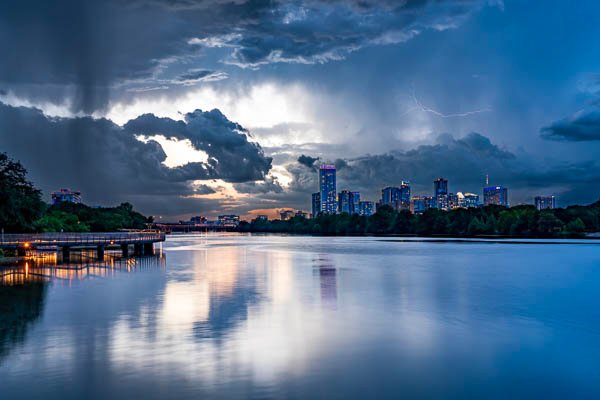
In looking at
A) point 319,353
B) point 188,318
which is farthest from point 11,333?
point 319,353

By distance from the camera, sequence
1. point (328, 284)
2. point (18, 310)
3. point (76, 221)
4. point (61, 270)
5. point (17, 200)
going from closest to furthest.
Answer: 1. point (18, 310)
2. point (328, 284)
3. point (61, 270)
4. point (17, 200)
5. point (76, 221)

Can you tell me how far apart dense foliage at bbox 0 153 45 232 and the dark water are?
1713 cm

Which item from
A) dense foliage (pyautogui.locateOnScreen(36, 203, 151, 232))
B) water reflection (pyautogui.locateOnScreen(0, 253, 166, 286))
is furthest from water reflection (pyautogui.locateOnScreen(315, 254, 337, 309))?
dense foliage (pyautogui.locateOnScreen(36, 203, 151, 232))

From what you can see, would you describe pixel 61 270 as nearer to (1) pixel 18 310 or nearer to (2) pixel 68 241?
(2) pixel 68 241

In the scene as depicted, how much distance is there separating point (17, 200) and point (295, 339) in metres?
49.6

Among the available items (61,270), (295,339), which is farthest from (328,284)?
(61,270)

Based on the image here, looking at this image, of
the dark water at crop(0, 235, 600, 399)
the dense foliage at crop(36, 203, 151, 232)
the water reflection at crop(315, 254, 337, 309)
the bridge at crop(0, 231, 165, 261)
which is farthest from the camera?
the dense foliage at crop(36, 203, 151, 232)

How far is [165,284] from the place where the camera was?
44.0m

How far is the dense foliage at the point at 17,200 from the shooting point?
195 feet

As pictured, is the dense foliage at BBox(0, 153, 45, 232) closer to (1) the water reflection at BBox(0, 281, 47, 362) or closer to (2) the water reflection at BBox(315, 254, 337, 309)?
(1) the water reflection at BBox(0, 281, 47, 362)

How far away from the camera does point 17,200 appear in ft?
200

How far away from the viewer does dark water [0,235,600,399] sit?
1709 centimetres

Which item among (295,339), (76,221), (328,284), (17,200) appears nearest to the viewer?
(295,339)

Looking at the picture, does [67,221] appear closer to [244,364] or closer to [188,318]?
[188,318]
